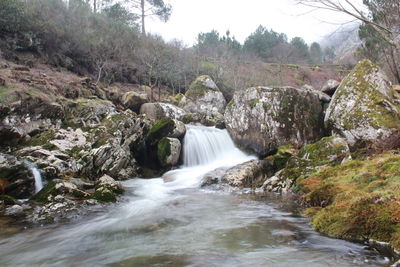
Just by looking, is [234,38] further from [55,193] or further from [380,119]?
[55,193]

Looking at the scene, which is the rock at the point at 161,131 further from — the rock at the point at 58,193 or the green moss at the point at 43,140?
the rock at the point at 58,193

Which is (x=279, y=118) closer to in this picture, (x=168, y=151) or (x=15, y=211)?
(x=168, y=151)

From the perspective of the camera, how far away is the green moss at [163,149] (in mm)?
15922

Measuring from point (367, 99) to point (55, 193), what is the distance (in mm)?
13076

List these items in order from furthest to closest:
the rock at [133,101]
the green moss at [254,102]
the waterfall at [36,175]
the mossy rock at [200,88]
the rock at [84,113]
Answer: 1. the mossy rock at [200,88]
2. the rock at [133,101]
3. the green moss at [254,102]
4. the rock at [84,113]
5. the waterfall at [36,175]

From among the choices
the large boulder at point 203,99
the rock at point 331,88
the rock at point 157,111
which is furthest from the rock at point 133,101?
the rock at point 331,88

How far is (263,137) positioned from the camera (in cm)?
1505

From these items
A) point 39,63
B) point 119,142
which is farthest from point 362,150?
point 39,63

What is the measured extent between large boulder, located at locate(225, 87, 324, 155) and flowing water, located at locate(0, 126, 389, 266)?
5.72m

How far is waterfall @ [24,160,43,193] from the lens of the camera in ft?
34.2

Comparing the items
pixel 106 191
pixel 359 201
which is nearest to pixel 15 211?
pixel 106 191

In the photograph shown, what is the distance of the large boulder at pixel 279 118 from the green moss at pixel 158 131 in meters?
4.30

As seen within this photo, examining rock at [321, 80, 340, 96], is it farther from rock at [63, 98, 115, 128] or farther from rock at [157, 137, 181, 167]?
rock at [63, 98, 115, 128]

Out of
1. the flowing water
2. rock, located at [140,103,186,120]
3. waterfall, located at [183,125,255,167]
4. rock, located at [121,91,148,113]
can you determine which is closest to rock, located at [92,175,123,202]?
the flowing water
